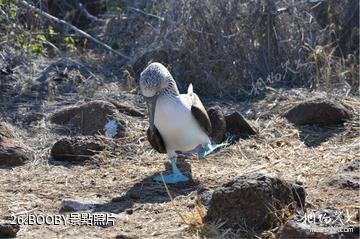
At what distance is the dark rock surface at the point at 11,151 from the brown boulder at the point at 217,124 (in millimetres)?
1622

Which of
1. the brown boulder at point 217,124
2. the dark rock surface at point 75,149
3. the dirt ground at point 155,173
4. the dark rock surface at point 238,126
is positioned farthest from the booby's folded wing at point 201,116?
the dark rock surface at point 75,149

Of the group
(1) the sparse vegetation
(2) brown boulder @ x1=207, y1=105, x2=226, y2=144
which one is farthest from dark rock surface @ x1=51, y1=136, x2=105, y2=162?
(2) brown boulder @ x1=207, y1=105, x2=226, y2=144

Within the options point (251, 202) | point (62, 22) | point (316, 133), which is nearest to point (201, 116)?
point (316, 133)

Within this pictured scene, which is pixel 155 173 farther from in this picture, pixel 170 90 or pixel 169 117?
pixel 170 90

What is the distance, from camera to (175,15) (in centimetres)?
925

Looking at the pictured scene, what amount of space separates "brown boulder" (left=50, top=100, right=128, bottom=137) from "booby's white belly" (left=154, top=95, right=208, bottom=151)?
1.09 meters

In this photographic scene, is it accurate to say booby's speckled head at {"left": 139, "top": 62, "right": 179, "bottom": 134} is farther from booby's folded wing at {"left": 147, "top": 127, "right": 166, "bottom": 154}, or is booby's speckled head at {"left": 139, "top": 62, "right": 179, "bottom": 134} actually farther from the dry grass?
the dry grass

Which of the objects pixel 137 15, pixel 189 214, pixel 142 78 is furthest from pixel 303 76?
pixel 189 214

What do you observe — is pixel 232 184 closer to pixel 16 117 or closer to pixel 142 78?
pixel 142 78

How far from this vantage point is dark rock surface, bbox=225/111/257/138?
736cm

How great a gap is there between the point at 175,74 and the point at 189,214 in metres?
3.86

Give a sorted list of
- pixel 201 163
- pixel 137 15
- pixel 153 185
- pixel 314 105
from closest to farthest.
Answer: pixel 153 185 < pixel 201 163 < pixel 314 105 < pixel 137 15

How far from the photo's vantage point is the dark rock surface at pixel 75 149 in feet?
22.9

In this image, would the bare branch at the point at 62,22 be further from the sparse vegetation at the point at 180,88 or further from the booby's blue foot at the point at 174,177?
the booby's blue foot at the point at 174,177
